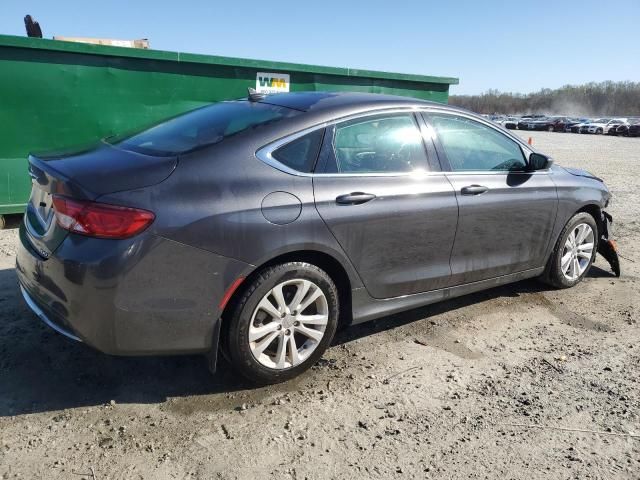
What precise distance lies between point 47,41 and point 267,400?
16.7ft

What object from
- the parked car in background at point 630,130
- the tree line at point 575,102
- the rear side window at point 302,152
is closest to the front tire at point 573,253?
the rear side window at point 302,152

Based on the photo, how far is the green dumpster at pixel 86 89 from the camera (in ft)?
19.7

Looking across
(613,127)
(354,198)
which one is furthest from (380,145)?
(613,127)

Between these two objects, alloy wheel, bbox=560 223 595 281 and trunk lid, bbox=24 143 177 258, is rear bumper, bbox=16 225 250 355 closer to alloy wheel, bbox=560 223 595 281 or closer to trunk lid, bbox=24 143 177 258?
trunk lid, bbox=24 143 177 258

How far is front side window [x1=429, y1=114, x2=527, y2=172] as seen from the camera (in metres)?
3.82

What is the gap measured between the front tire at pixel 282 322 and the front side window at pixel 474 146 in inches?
55.4

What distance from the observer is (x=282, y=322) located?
9.94 ft

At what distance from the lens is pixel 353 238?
126 inches

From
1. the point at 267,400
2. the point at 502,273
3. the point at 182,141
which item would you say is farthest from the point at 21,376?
the point at 502,273

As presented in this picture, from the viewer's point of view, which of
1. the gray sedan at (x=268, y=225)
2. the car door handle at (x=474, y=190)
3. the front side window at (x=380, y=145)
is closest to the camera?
the gray sedan at (x=268, y=225)

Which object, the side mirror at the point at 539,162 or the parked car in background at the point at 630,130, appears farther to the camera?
the parked car in background at the point at 630,130

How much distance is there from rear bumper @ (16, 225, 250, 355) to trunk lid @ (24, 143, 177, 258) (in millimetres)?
135

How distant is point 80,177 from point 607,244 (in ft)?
15.7

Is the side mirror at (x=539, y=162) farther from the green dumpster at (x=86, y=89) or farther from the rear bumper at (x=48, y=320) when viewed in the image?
the green dumpster at (x=86, y=89)
